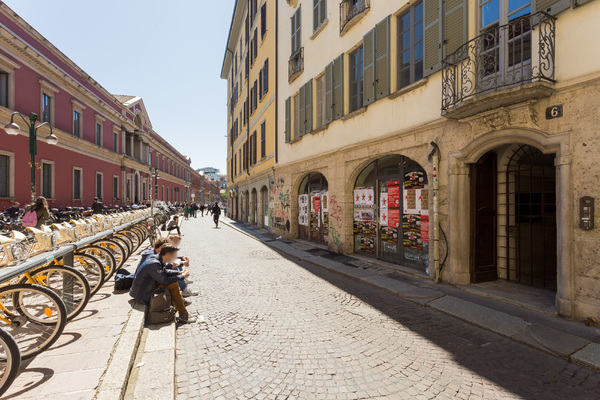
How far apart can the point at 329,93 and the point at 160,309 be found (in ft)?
29.2

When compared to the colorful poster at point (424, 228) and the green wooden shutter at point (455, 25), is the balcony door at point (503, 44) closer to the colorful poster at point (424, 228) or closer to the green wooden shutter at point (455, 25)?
the green wooden shutter at point (455, 25)

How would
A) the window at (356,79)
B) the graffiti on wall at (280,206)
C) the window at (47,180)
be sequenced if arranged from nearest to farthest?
the window at (356,79), the graffiti on wall at (280,206), the window at (47,180)

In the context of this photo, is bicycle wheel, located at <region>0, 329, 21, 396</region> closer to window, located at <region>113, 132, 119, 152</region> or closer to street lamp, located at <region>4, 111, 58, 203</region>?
street lamp, located at <region>4, 111, 58, 203</region>

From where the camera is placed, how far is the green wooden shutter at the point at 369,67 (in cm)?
839

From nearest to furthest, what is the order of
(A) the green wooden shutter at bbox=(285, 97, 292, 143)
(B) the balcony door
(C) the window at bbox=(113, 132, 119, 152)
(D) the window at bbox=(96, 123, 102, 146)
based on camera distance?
(B) the balcony door < (A) the green wooden shutter at bbox=(285, 97, 292, 143) < (D) the window at bbox=(96, 123, 102, 146) < (C) the window at bbox=(113, 132, 119, 152)

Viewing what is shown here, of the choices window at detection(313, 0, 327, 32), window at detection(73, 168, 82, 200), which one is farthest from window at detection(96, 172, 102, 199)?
window at detection(313, 0, 327, 32)

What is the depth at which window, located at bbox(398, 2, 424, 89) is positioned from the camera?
7105mm

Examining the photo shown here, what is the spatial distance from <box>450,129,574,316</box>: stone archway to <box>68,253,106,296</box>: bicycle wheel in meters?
6.75

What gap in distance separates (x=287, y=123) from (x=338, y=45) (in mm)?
4777

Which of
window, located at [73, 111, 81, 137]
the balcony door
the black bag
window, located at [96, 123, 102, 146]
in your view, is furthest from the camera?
window, located at [96, 123, 102, 146]

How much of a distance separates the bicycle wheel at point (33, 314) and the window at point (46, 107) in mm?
19409

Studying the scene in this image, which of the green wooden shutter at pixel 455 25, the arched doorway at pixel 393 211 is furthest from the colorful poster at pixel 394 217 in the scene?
the green wooden shutter at pixel 455 25

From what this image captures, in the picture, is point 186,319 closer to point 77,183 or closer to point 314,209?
point 314,209

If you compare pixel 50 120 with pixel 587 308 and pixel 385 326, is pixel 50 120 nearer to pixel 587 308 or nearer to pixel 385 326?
pixel 385 326
